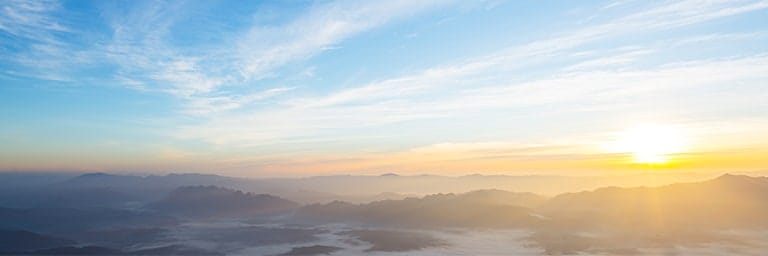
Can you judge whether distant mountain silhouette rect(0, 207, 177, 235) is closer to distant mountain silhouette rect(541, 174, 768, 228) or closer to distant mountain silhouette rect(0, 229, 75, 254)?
distant mountain silhouette rect(0, 229, 75, 254)

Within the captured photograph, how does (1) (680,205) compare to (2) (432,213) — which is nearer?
(1) (680,205)

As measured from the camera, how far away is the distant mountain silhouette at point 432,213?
12506 cm

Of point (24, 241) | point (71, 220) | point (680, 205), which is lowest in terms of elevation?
point (24, 241)

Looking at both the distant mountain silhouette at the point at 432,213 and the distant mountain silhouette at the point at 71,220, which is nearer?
the distant mountain silhouette at the point at 432,213

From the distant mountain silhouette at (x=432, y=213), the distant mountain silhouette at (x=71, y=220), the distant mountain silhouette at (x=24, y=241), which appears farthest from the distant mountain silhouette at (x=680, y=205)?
the distant mountain silhouette at (x=71, y=220)

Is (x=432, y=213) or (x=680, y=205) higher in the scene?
(x=680, y=205)

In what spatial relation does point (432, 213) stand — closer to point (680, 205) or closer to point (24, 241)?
point (680, 205)

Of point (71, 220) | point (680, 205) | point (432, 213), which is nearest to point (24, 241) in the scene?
point (71, 220)

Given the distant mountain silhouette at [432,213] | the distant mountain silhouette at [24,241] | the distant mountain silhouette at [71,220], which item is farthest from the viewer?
the distant mountain silhouette at [71,220]

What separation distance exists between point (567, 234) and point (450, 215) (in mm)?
37046

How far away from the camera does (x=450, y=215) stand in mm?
133375

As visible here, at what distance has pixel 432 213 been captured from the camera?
13638 centimetres

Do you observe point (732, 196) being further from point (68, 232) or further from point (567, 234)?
point (68, 232)

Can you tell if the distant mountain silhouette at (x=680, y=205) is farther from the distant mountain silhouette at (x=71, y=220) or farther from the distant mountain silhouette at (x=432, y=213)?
the distant mountain silhouette at (x=71, y=220)
